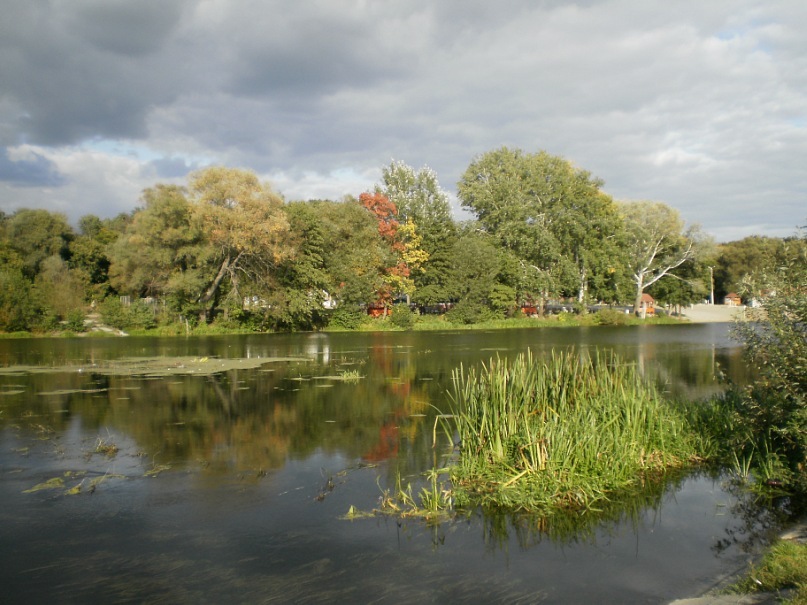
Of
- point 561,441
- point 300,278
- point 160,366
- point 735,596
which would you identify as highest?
point 300,278

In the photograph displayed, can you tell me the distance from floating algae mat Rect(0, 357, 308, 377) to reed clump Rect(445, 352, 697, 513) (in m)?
15.6

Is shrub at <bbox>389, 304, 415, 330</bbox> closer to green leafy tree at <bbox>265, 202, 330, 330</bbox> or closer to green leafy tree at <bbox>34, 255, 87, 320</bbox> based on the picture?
green leafy tree at <bbox>265, 202, 330, 330</bbox>

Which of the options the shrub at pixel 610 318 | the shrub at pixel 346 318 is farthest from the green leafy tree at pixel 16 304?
the shrub at pixel 610 318

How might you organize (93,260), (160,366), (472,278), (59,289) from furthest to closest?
(93,260)
(472,278)
(59,289)
(160,366)

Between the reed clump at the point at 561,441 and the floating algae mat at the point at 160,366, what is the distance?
15642 mm

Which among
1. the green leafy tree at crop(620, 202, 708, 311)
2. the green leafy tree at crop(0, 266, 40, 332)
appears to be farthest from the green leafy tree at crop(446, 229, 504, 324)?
the green leafy tree at crop(0, 266, 40, 332)

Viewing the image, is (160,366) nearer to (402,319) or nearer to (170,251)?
(170,251)

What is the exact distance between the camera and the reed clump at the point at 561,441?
9.30m

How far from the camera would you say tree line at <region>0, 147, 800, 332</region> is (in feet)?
153

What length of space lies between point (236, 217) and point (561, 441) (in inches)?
1536

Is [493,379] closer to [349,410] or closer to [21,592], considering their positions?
[349,410]

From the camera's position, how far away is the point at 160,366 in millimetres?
26266

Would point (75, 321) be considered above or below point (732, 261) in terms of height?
below

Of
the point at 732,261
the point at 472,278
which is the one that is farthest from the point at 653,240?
the point at 732,261
